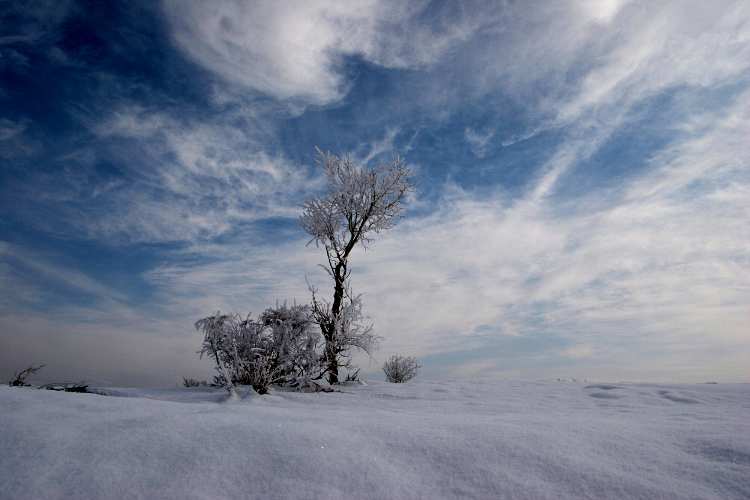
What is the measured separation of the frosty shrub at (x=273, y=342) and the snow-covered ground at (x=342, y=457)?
395cm

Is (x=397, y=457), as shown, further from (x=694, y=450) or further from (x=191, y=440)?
(x=694, y=450)

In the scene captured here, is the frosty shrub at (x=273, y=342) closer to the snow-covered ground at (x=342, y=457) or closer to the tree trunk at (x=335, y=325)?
the tree trunk at (x=335, y=325)

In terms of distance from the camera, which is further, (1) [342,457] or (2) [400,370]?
(2) [400,370]

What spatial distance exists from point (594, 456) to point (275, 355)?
5.31 meters

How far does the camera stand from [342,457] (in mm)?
2199

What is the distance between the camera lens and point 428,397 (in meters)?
5.89

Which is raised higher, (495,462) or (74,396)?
(74,396)

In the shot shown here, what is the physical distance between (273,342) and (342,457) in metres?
5.27

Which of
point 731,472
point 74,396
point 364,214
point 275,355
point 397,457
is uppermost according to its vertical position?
point 364,214

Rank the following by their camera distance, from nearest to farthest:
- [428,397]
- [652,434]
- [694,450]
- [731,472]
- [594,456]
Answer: [731,472], [594,456], [694,450], [652,434], [428,397]

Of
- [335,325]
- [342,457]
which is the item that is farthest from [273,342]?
[342,457]

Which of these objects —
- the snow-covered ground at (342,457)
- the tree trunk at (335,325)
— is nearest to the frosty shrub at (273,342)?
→ the tree trunk at (335,325)

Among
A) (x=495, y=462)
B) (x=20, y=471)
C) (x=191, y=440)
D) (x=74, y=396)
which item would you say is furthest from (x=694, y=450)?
(x=74, y=396)

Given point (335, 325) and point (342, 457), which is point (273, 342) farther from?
point (342, 457)
